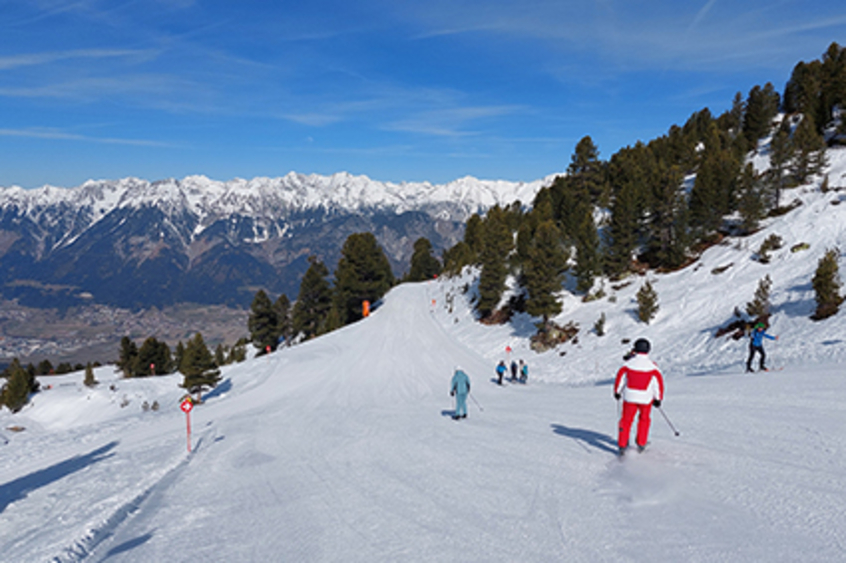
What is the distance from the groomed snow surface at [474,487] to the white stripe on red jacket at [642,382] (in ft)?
3.33

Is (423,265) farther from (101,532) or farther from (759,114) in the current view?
(101,532)

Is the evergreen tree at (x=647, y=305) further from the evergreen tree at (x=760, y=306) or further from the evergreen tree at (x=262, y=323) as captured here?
the evergreen tree at (x=262, y=323)

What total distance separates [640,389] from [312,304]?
65.7 meters

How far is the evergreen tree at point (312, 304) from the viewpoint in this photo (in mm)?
68875

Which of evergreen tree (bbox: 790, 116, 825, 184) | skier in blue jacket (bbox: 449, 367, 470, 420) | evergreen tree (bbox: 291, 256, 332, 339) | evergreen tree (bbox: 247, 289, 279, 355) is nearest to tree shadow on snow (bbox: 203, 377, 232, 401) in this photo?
skier in blue jacket (bbox: 449, 367, 470, 420)

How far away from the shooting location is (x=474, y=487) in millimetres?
7594

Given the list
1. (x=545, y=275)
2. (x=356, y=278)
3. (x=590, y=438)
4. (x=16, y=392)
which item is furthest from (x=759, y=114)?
(x=16, y=392)

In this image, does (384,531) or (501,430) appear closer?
(384,531)

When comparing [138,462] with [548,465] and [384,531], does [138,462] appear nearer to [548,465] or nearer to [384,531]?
[384,531]

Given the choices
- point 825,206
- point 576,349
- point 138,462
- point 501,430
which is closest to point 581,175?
point 825,206

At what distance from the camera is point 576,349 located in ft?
103

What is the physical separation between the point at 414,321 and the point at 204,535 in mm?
45597

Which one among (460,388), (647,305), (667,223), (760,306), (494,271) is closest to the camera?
(460,388)

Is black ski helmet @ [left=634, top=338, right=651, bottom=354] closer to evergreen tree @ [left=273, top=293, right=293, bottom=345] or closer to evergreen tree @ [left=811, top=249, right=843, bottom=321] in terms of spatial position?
evergreen tree @ [left=811, top=249, right=843, bottom=321]
